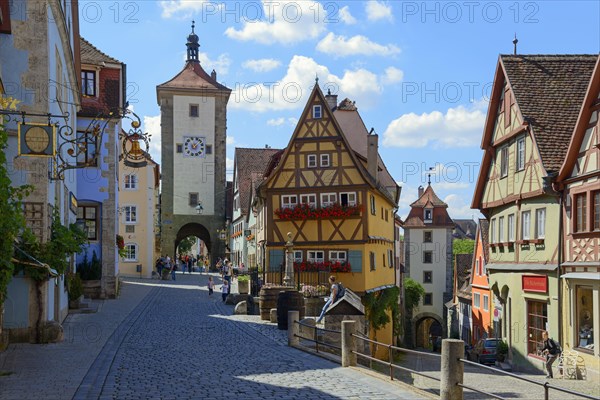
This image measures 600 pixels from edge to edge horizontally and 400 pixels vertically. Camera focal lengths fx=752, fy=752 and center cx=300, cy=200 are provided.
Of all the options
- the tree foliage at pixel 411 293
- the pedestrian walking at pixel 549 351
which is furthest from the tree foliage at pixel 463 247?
the pedestrian walking at pixel 549 351

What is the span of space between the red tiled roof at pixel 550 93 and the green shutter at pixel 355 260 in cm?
1046

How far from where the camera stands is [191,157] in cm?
6612

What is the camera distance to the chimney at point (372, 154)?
118 feet

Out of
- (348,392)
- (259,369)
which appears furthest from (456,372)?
(259,369)

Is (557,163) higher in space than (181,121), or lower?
lower

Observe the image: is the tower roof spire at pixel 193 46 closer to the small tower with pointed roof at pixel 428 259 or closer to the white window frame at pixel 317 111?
the small tower with pointed roof at pixel 428 259

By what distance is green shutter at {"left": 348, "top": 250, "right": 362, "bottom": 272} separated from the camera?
105ft

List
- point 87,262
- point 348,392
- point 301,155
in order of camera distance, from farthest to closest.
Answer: point 301,155 < point 87,262 < point 348,392

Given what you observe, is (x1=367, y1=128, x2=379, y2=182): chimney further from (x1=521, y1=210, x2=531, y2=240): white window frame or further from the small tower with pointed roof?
the small tower with pointed roof

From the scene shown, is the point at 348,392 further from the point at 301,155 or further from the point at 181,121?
the point at 181,121

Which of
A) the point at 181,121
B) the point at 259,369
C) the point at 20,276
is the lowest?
the point at 259,369

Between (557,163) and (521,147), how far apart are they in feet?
8.56

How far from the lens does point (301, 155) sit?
33.2 m

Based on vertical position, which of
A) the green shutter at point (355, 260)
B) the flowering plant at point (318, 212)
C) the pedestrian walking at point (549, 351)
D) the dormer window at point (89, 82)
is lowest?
the pedestrian walking at point (549, 351)
